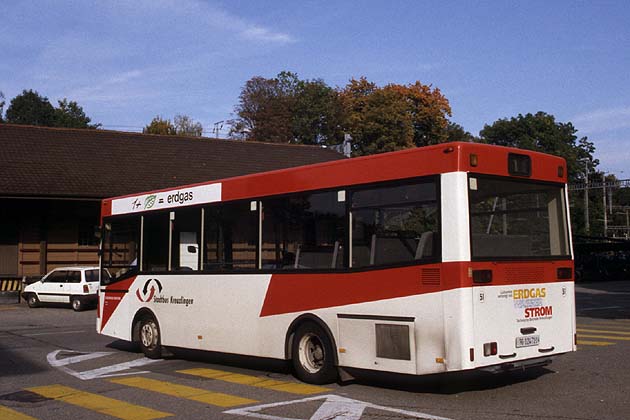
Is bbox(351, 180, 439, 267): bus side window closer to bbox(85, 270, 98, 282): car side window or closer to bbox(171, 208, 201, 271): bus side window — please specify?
bbox(171, 208, 201, 271): bus side window

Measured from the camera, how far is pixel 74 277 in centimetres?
2730

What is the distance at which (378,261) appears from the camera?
980 centimetres

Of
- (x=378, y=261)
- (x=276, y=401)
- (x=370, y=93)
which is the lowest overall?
(x=276, y=401)

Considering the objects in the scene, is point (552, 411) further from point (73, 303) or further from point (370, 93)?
point (370, 93)

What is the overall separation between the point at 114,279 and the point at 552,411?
9683 millimetres

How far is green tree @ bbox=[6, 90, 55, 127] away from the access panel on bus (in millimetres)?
82754

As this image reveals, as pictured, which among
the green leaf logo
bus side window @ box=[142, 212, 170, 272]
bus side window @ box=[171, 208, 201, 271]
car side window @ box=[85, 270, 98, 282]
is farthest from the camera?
car side window @ box=[85, 270, 98, 282]

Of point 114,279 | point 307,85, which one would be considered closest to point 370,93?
point 307,85

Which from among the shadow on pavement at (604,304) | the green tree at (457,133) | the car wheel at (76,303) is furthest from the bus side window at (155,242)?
the green tree at (457,133)

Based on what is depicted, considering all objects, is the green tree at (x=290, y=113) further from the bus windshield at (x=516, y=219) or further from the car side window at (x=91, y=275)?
the bus windshield at (x=516, y=219)

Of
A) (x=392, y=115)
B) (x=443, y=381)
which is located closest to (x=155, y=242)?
(x=443, y=381)

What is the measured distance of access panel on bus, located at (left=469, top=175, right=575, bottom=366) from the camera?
29.5 ft

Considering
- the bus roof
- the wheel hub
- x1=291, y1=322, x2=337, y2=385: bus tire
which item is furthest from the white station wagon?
the wheel hub

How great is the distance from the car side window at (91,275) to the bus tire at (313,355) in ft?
58.0
